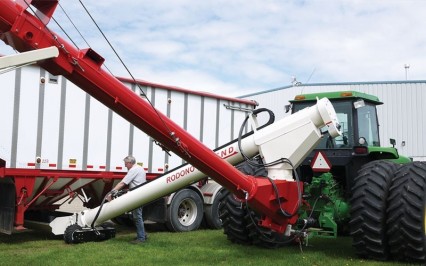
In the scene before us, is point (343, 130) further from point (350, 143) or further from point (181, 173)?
point (181, 173)

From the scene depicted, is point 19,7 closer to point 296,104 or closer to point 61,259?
point 61,259

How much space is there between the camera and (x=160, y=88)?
1105 cm

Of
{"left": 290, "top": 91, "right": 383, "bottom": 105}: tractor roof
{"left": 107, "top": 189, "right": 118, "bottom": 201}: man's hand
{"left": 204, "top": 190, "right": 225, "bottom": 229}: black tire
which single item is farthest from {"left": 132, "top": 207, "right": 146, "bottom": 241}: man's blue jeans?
{"left": 290, "top": 91, "right": 383, "bottom": 105}: tractor roof

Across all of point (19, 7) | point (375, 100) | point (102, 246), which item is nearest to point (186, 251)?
point (102, 246)

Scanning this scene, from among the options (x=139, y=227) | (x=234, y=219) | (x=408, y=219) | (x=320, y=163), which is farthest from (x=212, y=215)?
(x=408, y=219)

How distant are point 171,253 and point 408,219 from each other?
3.47 meters

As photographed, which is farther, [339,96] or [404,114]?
[404,114]

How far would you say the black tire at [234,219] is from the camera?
783 centimetres

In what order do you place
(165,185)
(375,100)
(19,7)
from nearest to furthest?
(19,7) → (165,185) → (375,100)

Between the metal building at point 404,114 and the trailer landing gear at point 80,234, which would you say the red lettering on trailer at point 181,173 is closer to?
the trailer landing gear at point 80,234

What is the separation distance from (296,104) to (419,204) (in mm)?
2839

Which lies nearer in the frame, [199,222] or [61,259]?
[61,259]

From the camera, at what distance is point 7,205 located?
8891 millimetres

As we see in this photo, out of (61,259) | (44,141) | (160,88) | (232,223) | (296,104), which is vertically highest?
(160,88)
